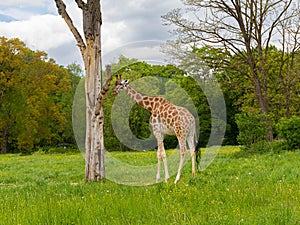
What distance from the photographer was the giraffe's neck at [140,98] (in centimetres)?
1189

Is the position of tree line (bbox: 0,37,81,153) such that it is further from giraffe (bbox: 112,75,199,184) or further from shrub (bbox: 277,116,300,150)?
giraffe (bbox: 112,75,199,184)

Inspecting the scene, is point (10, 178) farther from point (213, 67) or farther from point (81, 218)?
point (213, 67)

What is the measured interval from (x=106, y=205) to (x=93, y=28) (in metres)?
6.57

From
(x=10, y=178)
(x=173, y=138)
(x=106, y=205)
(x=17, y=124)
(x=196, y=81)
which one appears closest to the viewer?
(x=106, y=205)

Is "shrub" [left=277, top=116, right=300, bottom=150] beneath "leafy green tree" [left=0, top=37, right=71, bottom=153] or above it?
beneath

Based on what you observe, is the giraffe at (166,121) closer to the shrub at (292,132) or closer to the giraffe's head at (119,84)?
the giraffe's head at (119,84)

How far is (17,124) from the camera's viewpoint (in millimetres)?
42625

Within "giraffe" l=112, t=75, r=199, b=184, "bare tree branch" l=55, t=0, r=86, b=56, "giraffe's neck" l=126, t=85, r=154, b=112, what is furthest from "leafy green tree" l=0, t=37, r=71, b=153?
"giraffe" l=112, t=75, r=199, b=184

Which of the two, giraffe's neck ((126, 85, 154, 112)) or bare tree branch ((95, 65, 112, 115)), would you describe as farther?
giraffe's neck ((126, 85, 154, 112))

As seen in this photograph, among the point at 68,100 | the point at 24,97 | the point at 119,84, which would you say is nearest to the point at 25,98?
the point at 24,97

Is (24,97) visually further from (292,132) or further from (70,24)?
(70,24)

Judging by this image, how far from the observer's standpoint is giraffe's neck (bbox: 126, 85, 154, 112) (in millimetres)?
11891

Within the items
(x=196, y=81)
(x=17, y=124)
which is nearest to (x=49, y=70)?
(x=17, y=124)

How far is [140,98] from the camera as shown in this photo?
12.0 m
